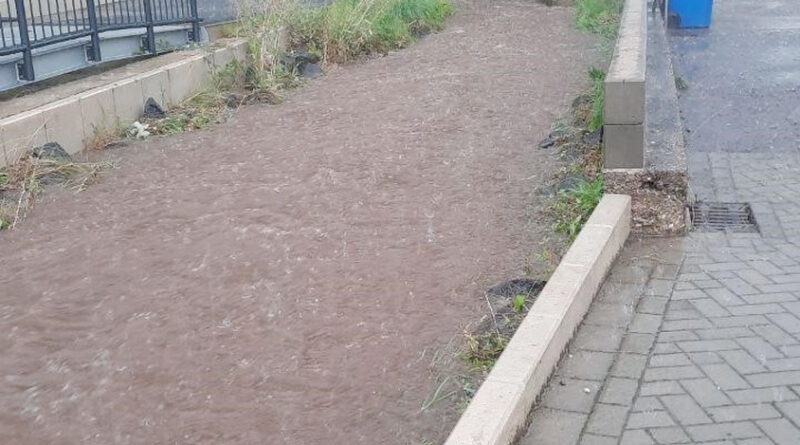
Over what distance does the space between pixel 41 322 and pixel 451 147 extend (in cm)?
383

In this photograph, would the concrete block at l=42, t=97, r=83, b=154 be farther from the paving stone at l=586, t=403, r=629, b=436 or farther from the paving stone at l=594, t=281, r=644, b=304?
the paving stone at l=586, t=403, r=629, b=436

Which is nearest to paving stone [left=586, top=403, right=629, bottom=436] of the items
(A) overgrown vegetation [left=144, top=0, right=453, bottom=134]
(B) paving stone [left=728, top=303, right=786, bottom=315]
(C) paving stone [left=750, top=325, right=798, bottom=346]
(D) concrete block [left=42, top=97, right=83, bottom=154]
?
(C) paving stone [left=750, top=325, right=798, bottom=346]

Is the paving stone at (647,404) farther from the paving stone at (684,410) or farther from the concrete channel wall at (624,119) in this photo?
the concrete channel wall at (624,119)

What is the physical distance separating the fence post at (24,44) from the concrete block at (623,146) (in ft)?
15.6

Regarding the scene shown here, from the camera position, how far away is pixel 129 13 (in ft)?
32.8

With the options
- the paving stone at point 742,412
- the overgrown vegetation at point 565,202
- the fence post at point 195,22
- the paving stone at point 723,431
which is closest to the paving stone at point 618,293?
the overgrown vegetation at point 565,202

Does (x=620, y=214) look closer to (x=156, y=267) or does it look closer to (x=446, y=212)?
(x=446, y=212)

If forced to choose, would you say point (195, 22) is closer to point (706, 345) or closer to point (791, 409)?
point (706, 345)

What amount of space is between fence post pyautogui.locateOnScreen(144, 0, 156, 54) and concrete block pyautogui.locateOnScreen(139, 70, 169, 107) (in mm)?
1107

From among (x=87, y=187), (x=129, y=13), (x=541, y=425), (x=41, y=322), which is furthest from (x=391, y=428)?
Result: (x=129, y=13)

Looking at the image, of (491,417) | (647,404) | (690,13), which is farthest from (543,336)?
(690,13)

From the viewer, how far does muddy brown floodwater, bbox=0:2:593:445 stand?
13.3 feet

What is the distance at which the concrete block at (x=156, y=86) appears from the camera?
867 centimetres

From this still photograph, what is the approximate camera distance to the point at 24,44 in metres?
7.74
